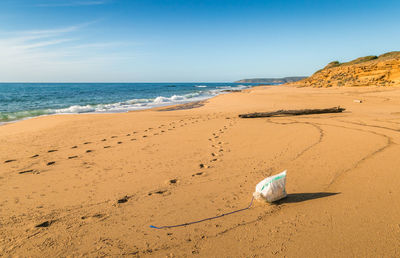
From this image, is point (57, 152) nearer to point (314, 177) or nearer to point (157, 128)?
point (157, 128)

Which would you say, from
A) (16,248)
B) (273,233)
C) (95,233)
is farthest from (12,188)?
(273,233)

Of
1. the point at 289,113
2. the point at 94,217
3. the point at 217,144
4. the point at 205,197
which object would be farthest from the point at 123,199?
the point at 289,113

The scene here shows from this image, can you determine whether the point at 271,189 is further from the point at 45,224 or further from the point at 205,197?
the point at 45,224

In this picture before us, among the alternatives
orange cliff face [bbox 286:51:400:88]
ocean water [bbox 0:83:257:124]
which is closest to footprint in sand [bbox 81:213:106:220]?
ocean water [bbox 0:83:257:124]

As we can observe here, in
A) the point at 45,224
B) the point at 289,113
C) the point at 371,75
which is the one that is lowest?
the point at 45,224

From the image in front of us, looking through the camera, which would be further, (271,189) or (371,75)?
(371,75)

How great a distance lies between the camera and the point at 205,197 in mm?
2979

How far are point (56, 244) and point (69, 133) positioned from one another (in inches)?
246

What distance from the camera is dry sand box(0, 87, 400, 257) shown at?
2.11m

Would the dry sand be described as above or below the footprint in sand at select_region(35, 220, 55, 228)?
above

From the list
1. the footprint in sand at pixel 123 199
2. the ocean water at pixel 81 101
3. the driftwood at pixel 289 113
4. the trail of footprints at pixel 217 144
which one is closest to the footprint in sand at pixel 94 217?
the footprint in sand at pixel 123 199

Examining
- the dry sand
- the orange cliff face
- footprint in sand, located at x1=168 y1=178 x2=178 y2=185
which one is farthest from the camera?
the orange cliff face

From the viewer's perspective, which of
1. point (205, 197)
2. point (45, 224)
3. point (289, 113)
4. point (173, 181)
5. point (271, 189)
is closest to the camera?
point (45, 224)

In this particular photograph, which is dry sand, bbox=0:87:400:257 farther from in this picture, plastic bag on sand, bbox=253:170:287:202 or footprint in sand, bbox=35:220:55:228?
plastic bag on sand, bbox=253:170:287:202
